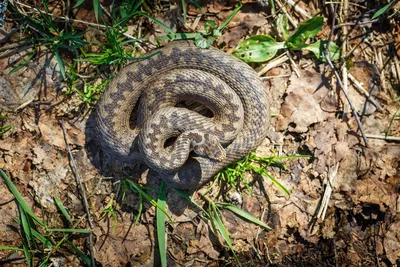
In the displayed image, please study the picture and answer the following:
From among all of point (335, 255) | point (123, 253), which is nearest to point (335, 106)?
point (335, 255)

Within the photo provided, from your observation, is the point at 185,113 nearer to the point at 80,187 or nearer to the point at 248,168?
the point at 248,168

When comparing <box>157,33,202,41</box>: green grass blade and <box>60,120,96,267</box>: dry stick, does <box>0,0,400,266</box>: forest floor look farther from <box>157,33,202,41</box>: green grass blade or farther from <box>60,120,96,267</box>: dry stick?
<box>157,33,202,41</box>: green grass blade

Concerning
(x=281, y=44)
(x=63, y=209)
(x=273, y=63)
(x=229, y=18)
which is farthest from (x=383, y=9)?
(x=63, y=209)

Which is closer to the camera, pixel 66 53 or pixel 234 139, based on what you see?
pixel 234 139

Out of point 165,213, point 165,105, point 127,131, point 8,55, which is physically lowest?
point 165,213

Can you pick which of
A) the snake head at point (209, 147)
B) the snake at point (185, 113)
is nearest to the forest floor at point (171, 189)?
the snake at point (185, 113)

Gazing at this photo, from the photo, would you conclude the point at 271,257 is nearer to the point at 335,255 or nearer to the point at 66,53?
the point at 335,255
